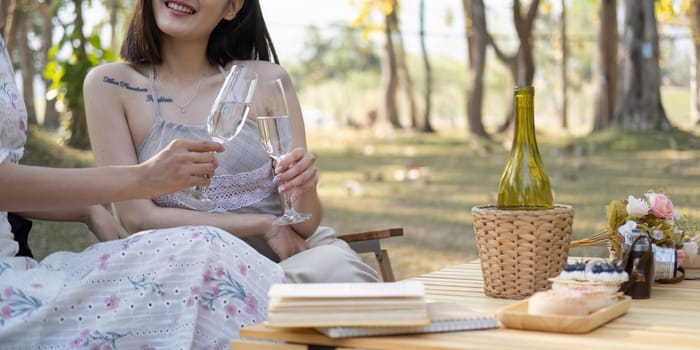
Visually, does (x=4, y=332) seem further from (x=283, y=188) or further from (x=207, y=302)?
(x=283, y=188)

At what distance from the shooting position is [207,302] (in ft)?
8.56

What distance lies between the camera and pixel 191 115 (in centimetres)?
351

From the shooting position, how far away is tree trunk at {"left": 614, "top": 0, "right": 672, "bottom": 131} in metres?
15.2

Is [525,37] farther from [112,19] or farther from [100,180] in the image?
[100,180]

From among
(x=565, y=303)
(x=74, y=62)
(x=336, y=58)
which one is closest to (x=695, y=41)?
(x=336, y=58)

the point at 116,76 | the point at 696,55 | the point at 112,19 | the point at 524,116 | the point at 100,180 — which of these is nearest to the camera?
the point at 100,180

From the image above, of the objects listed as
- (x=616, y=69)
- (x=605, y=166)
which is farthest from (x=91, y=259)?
(x=616, y=69)

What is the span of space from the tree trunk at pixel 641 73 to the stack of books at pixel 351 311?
45.1ft

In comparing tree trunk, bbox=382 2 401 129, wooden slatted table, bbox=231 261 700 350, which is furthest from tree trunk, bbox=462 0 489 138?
wooden slatted table, bbox=231 261 700 350

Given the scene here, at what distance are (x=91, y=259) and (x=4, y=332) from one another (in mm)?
290

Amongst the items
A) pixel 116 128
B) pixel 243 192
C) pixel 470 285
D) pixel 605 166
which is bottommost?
pixel 605 166

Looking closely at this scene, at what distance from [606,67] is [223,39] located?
16512 mm

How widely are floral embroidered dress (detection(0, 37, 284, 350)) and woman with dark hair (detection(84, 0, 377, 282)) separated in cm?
57

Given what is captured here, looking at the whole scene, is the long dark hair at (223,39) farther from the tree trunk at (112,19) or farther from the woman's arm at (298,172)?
the tree trunk at (112,19)
